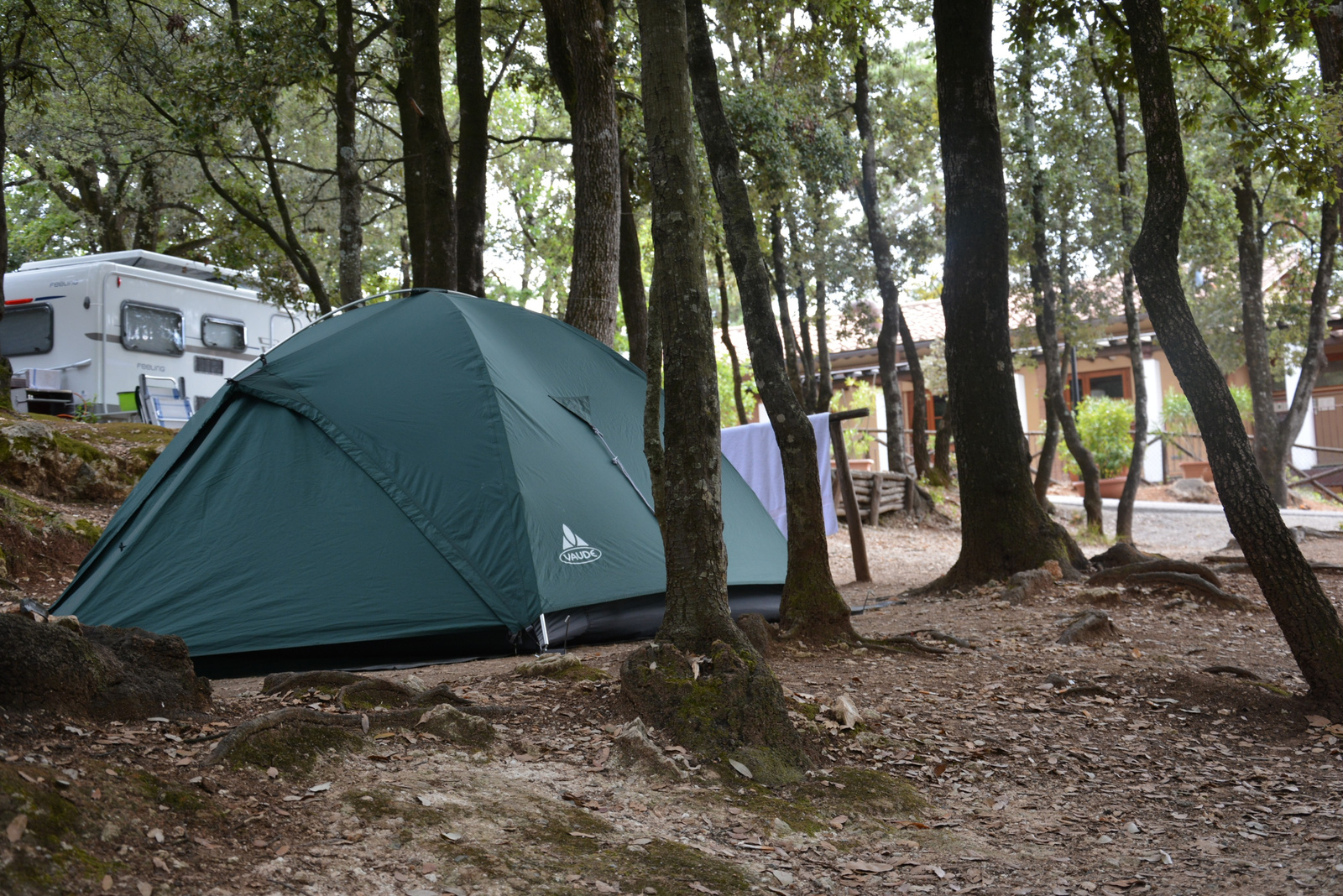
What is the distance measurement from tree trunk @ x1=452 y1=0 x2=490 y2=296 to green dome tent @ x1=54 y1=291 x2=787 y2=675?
309 centimetres

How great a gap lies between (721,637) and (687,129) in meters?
2.14

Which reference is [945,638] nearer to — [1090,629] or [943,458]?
[1090,629]

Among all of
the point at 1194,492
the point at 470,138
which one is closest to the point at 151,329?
the point at 470,138

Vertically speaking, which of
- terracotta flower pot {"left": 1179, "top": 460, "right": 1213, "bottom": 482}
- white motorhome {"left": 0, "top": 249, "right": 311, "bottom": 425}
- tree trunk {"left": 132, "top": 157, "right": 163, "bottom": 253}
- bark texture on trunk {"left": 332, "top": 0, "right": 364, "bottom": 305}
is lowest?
terracotta flower pot {"left": 1179, "top": 460, "right": 1213, "bottom": 482}

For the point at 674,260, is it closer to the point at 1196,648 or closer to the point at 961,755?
the point at 961,755

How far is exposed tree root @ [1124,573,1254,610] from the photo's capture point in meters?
6.82

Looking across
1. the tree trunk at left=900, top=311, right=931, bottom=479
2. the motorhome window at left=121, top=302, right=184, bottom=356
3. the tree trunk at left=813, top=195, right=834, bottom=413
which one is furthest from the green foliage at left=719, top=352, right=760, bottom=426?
the motorhome window at left=121, top=302, right=184, bottom=356

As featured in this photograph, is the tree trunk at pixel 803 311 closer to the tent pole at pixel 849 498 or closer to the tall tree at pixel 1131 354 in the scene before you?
the tall tree at pixel 1131 354

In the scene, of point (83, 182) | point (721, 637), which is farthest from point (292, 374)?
point (83, 182)

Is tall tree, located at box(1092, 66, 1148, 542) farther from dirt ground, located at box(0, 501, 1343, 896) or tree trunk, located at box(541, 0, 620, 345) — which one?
dirt ground, located at box(0, 501, 1343, 896)

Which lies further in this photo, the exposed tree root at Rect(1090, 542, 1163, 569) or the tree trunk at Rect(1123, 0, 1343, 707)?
the exposed tree root at Rect(1090, 542, 1163, 569)

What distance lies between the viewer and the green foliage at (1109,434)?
20.7 meters

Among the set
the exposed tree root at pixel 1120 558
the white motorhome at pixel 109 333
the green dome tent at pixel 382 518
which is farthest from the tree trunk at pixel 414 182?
the exposed tree root at pixel 1120 558

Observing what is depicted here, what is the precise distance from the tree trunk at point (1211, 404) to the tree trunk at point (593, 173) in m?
4.31
